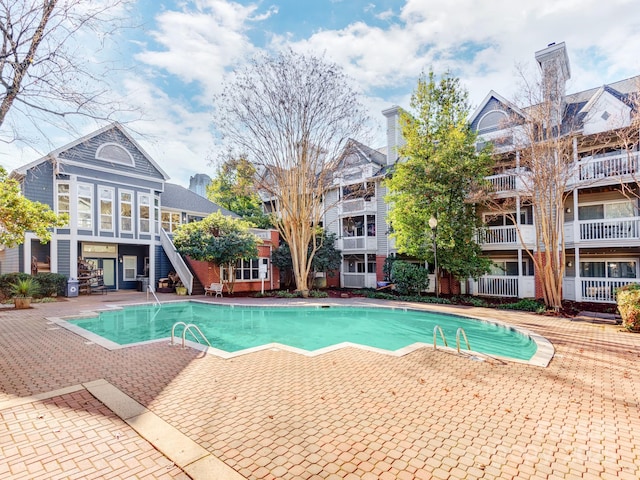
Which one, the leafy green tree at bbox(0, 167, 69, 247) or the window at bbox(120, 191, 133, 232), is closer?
Answer: the leafy green tree at bbox(0, 167, 69, 247)

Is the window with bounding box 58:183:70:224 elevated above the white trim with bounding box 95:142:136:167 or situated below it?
below

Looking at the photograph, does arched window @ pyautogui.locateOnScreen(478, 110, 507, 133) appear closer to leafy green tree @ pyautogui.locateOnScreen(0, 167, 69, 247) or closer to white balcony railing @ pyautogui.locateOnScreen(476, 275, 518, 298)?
white balcony railing @ pyautogui.locateOnScreen(476, 275, 518, 298)

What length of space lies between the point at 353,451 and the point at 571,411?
10.0ft

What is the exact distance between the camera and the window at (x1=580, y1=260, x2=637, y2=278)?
615 inches

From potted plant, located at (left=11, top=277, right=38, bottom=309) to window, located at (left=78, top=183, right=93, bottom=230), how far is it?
383 cm

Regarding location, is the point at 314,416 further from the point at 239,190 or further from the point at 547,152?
the point at 239,190

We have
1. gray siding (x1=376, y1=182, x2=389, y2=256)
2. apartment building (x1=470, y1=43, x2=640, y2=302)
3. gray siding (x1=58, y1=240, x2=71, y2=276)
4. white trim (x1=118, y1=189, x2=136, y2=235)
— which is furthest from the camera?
gray siding (x1=376, y1=182, x2=389, y2=256)

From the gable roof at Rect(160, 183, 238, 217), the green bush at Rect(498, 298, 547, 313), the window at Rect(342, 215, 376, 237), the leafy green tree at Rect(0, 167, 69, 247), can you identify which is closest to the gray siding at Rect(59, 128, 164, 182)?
the gable roof at Rect(160, 183, 238, 217)

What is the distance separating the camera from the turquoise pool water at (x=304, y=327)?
9258 millimetres

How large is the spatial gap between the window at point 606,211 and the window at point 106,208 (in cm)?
→ 2446

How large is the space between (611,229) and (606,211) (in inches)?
74.1

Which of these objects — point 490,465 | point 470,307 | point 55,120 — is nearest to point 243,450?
point 490,465

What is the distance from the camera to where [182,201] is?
24.5 metres

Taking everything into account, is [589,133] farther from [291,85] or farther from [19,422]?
[19,422]
